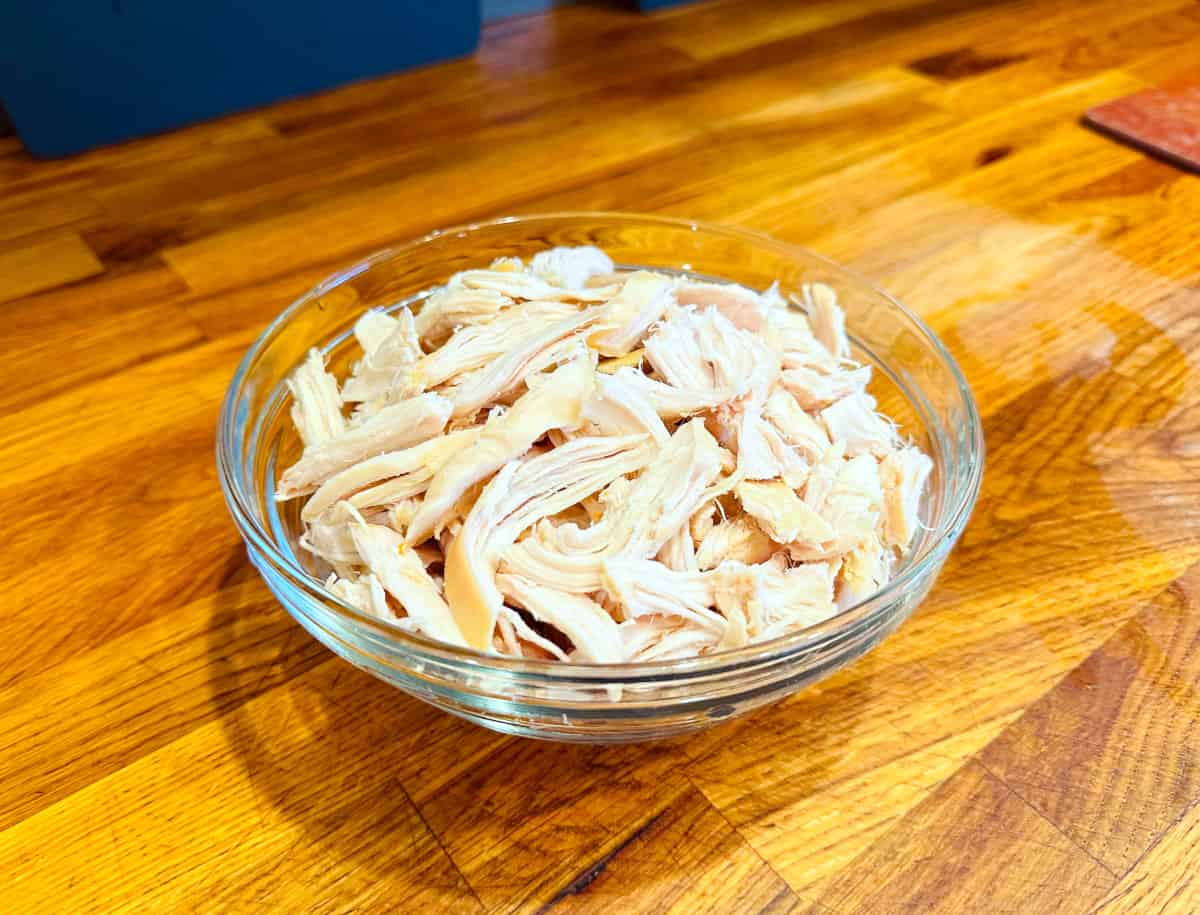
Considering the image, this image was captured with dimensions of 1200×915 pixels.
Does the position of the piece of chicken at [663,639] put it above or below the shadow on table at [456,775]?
above

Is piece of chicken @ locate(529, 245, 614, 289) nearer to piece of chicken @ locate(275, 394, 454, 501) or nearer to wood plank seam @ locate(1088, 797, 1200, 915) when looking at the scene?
piece of chicken @ locate(275, 394, 454, 501)

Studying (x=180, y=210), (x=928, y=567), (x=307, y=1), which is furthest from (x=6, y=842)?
(x=307, y=1)

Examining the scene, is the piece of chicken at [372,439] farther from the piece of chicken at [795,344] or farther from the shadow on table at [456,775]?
the piece of chicken at [795,344]

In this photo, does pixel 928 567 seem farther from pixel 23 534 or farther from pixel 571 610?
pixel 23 534

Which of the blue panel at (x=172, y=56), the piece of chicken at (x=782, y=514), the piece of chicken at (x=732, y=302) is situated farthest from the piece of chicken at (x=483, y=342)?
the blue panel at (x=172, y=56)

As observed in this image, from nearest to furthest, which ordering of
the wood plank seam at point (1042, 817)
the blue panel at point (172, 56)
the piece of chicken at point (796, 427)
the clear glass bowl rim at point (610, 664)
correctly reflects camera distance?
the clear glass bowl rim at point (610, 664) < the wood plank seam at point (1042, 817) < the piece of chicken at point (796, 427) < the blue panel at point (172, 56)

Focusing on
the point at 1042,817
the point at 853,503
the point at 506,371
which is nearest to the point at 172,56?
the point at 506,371

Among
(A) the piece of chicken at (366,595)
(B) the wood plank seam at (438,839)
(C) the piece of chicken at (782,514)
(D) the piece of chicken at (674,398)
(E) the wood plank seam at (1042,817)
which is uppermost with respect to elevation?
(D) the piece of chicken at (674,398)
